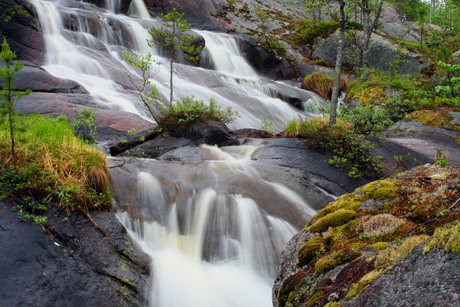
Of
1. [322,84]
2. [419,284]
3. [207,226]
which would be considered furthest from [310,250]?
[322,84]

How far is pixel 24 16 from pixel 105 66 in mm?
4456

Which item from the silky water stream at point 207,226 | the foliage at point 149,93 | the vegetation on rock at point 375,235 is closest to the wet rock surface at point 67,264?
the silky water stream at point 207,226

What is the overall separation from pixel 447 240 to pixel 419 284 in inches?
11.7

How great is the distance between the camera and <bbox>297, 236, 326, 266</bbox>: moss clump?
117 inches

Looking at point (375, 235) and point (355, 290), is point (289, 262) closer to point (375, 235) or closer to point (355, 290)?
point (375, 235)

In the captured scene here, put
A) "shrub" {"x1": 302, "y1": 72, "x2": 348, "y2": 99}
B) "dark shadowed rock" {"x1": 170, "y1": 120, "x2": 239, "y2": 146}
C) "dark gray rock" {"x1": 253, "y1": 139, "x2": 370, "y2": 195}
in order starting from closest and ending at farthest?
"dark gray rock" {"x1": 253, "y1": 139, "x2": 370, "y2": 195} < "dark shadowed rock" {"x1": 170, "y1": 120, "x2": 239, "y2": 146} < "shrub" {"x1": 302, "y1": 72, "x2": 348, "y2": 99}

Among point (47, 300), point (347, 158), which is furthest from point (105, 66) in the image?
point (47, 300)

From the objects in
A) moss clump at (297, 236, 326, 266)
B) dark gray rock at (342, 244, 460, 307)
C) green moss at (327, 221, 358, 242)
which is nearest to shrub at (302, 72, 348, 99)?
green moss at (327, 221, 358, 242)

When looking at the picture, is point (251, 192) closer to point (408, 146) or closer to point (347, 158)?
point (347, 158)

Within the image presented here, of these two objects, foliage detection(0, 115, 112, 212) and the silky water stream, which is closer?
foliage detection(0, 115, 112, 212)

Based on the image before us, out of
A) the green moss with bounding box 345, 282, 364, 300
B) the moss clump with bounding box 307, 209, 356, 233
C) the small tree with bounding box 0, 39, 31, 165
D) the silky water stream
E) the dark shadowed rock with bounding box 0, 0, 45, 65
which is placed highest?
the dark shadowed rock with bounding box 0, 0, 45, 65

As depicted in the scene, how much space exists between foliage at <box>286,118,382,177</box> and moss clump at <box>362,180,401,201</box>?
11.5ft

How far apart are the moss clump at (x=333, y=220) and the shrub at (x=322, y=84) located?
17.1 meters

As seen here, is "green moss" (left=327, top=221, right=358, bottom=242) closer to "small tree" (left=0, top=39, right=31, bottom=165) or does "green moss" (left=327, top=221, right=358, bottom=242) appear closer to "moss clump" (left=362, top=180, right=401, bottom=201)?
"moss clump" (left=362, top=180, right=401, bottom=201)
